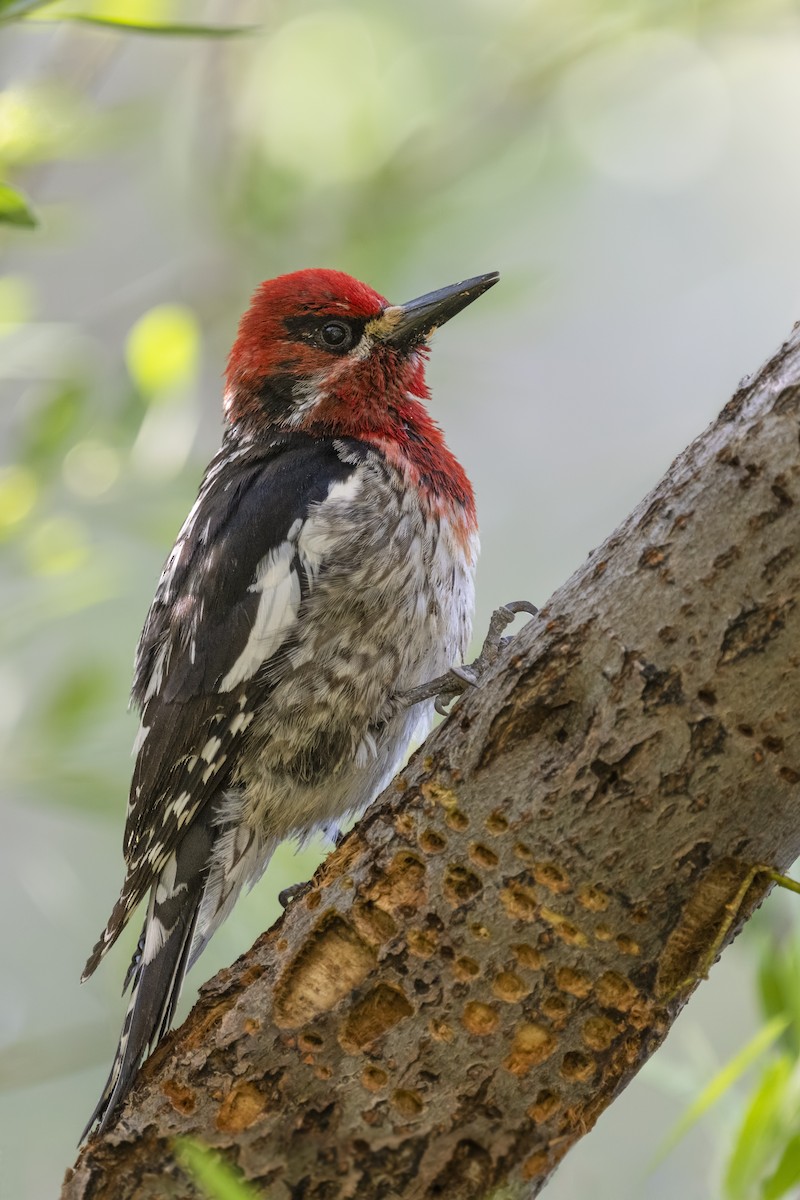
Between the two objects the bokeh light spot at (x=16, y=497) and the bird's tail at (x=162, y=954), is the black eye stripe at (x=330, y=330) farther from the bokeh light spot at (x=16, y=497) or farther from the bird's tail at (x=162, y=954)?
the bird's tail at (x=162, y=954)

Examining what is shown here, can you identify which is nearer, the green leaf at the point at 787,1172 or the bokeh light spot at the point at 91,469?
A: the green leaf at the point at 787,1172

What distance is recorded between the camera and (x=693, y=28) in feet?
8.13

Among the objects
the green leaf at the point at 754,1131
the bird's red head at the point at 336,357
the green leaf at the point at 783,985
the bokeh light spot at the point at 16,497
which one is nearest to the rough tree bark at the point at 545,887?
the green leaf at the point at 754,1131

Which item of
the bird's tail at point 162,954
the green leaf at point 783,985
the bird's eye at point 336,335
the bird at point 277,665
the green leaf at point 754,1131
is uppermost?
the bird's eye at point 336,335

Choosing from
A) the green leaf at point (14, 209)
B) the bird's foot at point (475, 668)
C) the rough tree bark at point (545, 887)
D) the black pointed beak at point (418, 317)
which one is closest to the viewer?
the rough tree bark at point (545, 887)

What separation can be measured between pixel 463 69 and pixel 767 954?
2.25m

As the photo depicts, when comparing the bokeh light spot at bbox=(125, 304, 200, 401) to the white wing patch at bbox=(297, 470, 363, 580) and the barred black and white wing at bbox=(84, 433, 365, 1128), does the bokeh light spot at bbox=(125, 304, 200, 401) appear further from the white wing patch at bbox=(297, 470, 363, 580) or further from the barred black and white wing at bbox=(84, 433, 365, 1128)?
the white wing patch at bbox=(297, 470, 363, 580)

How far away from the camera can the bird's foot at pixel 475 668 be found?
1670 mm

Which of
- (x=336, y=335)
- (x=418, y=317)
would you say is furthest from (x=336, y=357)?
(x=418, y=317)

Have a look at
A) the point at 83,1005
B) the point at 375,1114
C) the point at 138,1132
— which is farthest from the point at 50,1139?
the point at 375,1114

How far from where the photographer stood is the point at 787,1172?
46.0 inches

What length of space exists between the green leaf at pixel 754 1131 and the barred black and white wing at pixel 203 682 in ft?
2.54

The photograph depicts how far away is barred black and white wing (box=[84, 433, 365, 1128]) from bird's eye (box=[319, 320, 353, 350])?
1.05 ft

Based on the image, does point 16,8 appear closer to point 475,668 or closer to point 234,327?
point 475,668
